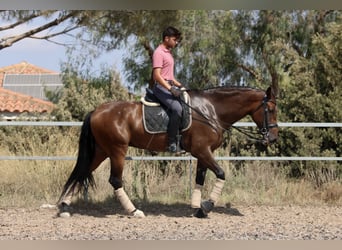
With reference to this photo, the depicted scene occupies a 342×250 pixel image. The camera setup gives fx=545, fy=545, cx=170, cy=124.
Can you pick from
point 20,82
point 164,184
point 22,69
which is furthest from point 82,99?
point 20,82

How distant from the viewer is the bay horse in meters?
7.45

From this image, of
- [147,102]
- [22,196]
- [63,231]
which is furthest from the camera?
[22,196]

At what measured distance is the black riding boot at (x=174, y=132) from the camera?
7.28m

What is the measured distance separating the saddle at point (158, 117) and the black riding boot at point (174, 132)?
0.31 feet

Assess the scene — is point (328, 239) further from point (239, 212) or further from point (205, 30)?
point (205, 30)

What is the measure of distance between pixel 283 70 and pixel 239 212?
10051mm

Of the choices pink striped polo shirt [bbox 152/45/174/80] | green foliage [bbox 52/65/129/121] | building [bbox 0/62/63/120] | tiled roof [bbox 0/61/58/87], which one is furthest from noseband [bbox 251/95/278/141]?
tiled roof [bbox 0/61/58/87]

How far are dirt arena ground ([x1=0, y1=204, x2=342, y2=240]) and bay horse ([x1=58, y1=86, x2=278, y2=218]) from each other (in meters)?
0.35

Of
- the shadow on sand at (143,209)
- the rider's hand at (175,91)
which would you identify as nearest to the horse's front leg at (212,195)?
the shadow on sand at (143,209)

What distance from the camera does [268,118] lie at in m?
7.55

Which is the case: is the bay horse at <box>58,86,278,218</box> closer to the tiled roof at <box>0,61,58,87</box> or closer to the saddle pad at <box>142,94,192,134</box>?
the saddle pad at <box>142,94,192,134</box>

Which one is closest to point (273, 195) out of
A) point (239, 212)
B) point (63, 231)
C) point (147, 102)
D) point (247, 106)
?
point (239, 212)

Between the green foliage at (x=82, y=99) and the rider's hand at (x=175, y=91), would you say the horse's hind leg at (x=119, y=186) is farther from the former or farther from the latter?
the green foliage at (x=82, y=99)

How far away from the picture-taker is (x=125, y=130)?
748 centimetres
